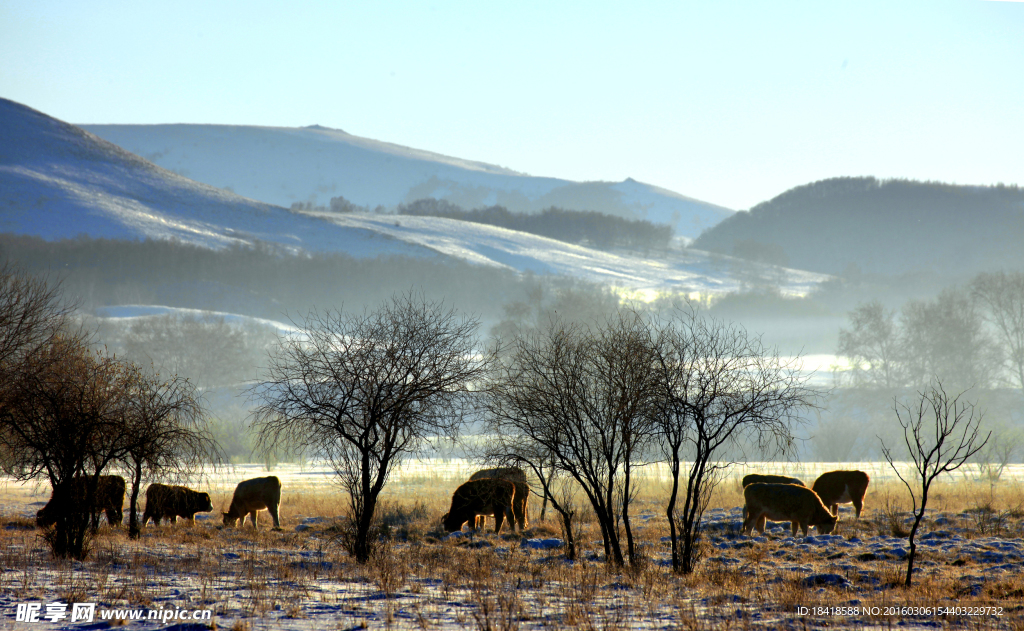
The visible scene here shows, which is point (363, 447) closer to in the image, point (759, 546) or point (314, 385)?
point (314, 385)

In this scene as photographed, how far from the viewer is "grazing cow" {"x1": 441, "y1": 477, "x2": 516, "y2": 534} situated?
58.2 feet

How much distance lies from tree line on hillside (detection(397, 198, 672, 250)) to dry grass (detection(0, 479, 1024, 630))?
155 meters

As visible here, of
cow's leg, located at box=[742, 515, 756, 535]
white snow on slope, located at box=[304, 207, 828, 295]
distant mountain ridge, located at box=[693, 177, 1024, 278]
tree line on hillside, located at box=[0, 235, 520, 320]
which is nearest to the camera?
cow's leg, located at box=[742, 515, 756, 535]

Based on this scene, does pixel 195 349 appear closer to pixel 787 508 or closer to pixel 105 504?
pixel 105 504

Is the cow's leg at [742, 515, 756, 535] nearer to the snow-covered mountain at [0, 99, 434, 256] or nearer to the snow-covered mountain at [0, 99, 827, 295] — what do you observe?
the snow-covered mountain at [0, 99, 827, 295]

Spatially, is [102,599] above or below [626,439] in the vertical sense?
below

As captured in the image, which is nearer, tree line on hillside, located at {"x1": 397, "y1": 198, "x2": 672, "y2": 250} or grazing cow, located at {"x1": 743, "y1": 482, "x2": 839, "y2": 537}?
grazing cow, located at {"x1": 743, "y1": 482, "x2": 839, "y2": 537}

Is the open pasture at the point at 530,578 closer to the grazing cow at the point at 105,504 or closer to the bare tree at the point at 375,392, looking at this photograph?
the grazing cow at the point at 105,504

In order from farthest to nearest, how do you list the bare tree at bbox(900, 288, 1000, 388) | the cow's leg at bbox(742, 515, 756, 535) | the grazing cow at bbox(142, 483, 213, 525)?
the bare tree at bbox(900, 288, 1000, 388) → the grazing cow at bbox(142, 483, 213, 525) → the cow's leg at bbox(742, 515, 756, 535)

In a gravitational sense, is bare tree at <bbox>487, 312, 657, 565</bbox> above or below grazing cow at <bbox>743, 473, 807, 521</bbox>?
above

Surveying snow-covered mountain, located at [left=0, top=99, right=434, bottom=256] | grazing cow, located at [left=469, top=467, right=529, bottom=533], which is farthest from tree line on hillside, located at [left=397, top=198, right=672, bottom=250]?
grazing cow, located at [left=469, top=467, right=529, bottom=533]

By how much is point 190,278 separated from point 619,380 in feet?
381

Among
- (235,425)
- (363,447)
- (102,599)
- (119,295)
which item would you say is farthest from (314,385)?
(119,295)

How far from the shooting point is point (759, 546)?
48.0 feet
